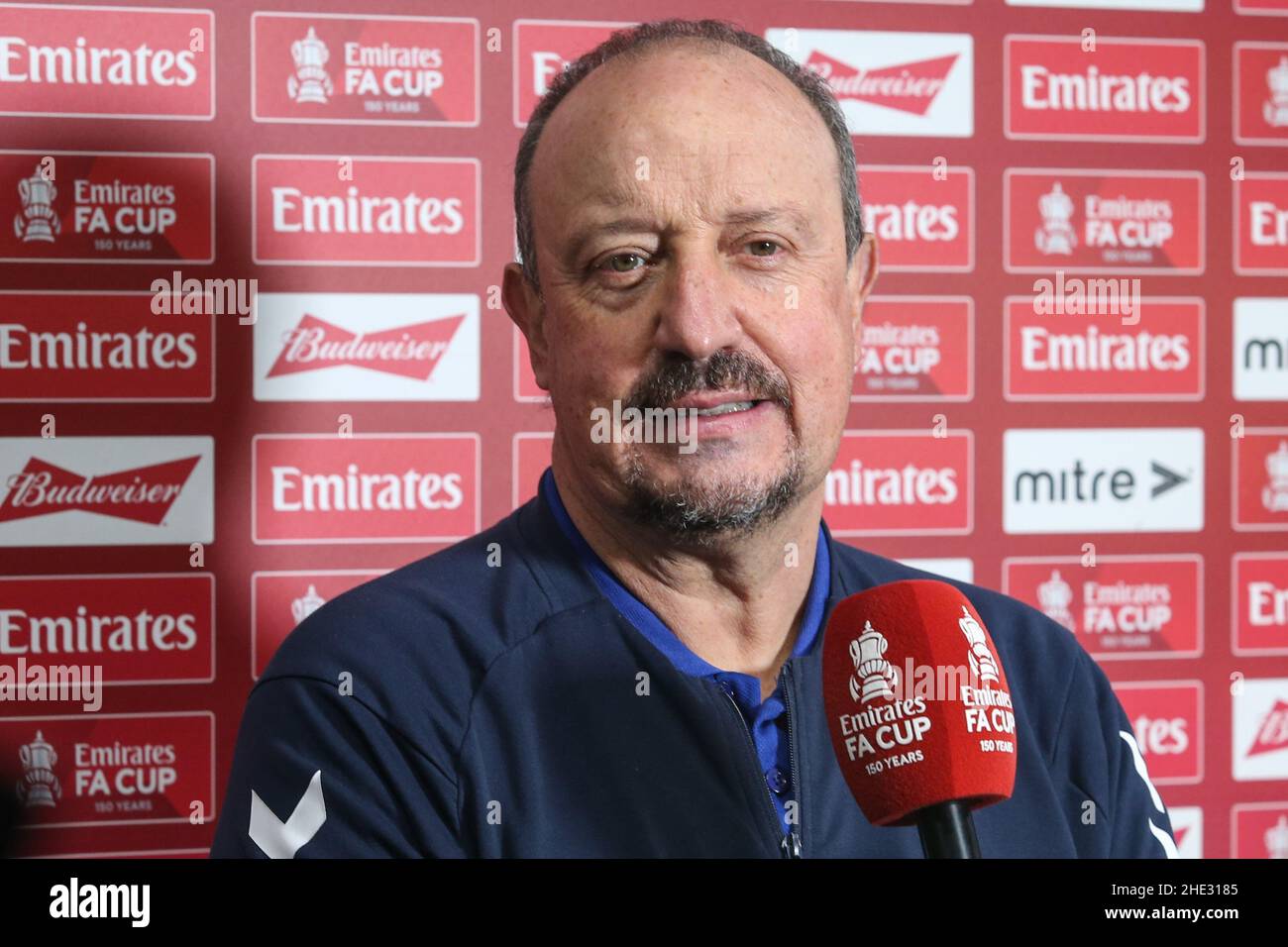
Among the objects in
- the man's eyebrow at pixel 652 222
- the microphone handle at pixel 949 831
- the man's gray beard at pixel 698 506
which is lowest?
the microphone handle at pixel 949 831

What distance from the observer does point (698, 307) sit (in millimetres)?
936

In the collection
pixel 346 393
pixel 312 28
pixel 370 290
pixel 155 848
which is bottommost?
pixel 155 848

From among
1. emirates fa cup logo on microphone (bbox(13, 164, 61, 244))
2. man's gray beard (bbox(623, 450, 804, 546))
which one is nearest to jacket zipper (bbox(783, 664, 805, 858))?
man's gray beard (bbox(623, 450, 804, 546))

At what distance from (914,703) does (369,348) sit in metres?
1.02

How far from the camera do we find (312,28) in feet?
5.04

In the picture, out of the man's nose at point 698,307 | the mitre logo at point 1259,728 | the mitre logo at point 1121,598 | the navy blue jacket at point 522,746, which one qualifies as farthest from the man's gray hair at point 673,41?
the mitre logo at point 1259,728

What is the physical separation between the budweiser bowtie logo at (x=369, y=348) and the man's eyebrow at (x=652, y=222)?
2.07 feet

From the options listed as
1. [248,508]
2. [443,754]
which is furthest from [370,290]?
[443,754]

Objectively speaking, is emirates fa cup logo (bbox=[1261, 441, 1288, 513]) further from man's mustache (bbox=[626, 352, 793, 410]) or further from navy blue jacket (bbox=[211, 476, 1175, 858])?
man's mustache (bbox=[626, 352, 793, 410])

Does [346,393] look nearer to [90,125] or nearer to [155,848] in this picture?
[90,125]

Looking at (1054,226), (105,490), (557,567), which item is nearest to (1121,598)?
(1054,226)

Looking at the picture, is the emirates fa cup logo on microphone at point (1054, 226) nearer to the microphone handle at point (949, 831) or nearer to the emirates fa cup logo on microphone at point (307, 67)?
the emirates fa cup logo on microphone at point (307, 67)

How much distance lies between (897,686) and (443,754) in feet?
1.09

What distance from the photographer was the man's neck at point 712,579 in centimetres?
100
